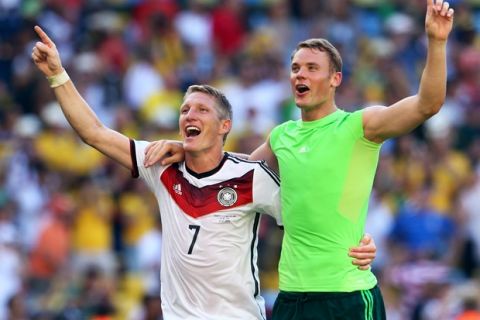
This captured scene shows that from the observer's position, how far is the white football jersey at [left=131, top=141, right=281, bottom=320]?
29.3 ft

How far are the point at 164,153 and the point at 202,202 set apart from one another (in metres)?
0.40

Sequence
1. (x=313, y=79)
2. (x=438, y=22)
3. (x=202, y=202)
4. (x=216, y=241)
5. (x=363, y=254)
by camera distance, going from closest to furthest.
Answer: (x=438, y=22) < (x=363, y=254) < (x=313, y=79) < (x=216, y=241) < (x=202, y=202)

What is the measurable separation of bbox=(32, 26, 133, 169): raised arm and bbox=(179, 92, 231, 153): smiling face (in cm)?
42

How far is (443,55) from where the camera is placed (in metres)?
7.98

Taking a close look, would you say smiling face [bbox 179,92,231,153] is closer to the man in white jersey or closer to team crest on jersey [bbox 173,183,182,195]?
the man in white jersey

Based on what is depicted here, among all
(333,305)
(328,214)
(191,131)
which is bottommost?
(333,305)

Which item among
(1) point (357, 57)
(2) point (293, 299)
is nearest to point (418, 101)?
(2) point (293, 299)

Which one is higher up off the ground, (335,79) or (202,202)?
(335,79)

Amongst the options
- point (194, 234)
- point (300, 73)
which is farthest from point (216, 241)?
point (300, 73)

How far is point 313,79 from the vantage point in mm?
8727

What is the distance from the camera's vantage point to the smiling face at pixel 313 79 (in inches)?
344

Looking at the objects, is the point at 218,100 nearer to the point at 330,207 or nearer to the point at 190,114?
the point at 190,114

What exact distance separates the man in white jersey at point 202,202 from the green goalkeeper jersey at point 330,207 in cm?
38

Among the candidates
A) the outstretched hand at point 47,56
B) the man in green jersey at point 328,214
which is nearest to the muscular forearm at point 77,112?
the outstretched hand at point 47,56
